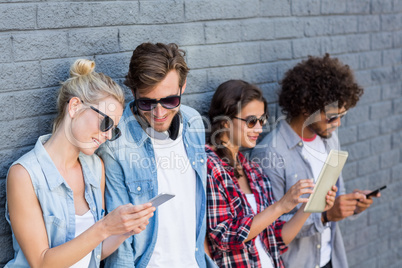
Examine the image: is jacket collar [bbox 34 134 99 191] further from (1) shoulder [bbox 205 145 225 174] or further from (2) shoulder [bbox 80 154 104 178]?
(1) shoulder [bbox 205 145 225 174]

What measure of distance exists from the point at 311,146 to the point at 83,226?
6.17 ft

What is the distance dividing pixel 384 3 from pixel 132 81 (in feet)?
10.3

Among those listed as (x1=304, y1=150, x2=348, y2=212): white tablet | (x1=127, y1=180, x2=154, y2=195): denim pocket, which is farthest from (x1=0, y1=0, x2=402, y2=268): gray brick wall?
(x1=304, y1=150, x2=348, y2=212): white tablet

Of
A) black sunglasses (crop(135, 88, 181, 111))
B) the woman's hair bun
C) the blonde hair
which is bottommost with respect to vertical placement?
black sunglasses (crop(135, 88, 181, 111))

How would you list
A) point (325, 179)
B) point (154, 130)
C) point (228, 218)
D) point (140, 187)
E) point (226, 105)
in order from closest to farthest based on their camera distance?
point (140, 187), point (154, 130), point (228, 218), point (325, 179), point (226, 105)

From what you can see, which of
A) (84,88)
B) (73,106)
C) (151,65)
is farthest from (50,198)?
(151,65)

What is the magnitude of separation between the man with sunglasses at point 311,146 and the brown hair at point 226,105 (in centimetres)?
41

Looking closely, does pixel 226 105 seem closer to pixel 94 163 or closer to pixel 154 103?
pixel 154 103

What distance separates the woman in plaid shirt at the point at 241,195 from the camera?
10.4 feet

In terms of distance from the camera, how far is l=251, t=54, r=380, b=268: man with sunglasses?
374cm

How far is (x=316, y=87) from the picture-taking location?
3.91m

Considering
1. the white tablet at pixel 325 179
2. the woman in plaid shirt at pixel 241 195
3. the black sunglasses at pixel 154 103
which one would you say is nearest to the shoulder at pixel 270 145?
the woman in plaid shirt at pixel 241 195

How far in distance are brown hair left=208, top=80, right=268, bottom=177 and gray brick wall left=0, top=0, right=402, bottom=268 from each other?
190 millimetres

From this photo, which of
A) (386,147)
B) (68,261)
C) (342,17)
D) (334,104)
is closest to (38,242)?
(68,261)
